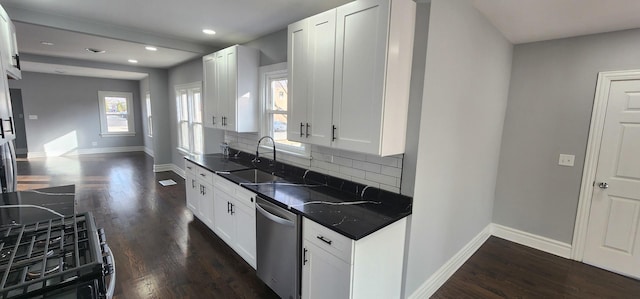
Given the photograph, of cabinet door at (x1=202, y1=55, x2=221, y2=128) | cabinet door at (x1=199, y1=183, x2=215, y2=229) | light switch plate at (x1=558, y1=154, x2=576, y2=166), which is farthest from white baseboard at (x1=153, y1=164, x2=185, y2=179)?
light switch plate at (x1=558, y1=154, x2=576, y2=166)

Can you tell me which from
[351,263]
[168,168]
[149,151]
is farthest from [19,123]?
[351,263]

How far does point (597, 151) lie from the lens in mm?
2807

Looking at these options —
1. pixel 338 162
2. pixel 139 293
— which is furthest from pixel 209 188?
pixel 338 162

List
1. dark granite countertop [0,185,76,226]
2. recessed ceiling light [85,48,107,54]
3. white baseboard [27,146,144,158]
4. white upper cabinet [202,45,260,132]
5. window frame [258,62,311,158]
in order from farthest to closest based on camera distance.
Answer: white baseboard [27,146,144,158] < recessed ceiling light [85,48,107,54] < white upper cabinet [202,45,260,132] < window frame [258,62,311,158] < dark granite countertop [0,185,76,226]

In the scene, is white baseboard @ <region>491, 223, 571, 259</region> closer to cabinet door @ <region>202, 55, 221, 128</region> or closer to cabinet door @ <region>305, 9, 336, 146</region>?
cabinet door @ <region>305, 9, 336, 146</region>

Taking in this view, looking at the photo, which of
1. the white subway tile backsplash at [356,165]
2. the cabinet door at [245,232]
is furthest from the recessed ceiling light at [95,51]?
the cabinet door at [245,232]

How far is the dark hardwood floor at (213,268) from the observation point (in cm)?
238

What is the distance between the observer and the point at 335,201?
2.17m

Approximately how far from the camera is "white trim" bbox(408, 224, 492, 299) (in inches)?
89.4

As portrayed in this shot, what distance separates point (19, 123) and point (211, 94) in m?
8.53

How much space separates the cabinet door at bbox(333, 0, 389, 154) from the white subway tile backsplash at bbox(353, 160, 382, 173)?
35 centimetres

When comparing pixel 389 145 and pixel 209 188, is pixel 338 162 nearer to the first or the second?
pixel 389 145

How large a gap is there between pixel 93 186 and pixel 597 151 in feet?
24.7

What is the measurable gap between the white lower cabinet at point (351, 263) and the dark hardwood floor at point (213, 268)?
66 cm
